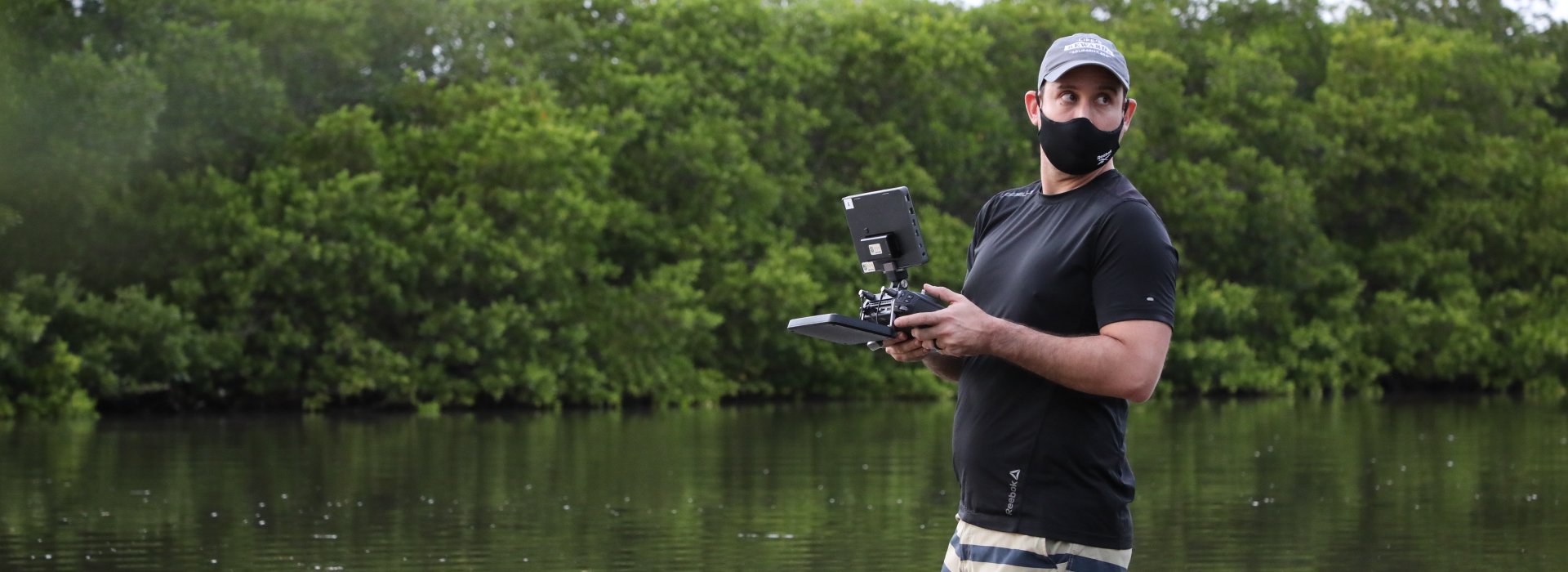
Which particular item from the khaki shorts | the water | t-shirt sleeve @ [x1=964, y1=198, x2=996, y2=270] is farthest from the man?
the water

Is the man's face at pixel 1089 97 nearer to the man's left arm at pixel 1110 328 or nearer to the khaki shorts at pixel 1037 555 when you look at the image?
the man's left arm at pixel 1110 328

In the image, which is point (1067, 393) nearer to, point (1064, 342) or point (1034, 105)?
point (1064, 342)

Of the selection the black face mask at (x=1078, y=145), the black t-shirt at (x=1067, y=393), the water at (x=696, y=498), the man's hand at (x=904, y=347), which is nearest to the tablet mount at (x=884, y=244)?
the man's hand at (x=904, y=347)

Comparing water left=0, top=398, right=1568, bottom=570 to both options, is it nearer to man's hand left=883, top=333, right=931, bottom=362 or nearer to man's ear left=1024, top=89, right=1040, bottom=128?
man's ear left=1024, top=89, right=1040, bottom=128

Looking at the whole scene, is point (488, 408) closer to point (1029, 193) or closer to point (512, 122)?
point (512, 122)

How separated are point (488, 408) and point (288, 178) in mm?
6214

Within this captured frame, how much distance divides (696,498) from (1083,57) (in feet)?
42.9

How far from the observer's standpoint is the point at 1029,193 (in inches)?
170

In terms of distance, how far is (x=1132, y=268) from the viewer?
392cm

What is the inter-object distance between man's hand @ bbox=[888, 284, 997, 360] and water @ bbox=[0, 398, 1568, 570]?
811 cm

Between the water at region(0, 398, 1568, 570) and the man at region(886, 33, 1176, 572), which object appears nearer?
the man at region(886, 33, 1176, 572)

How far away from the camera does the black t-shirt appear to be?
3943mm

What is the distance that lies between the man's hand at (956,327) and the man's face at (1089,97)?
1.54 ft

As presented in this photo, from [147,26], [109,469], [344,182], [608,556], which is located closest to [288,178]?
[344,182]
